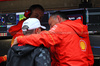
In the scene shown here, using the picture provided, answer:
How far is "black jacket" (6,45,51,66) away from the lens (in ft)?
4.32

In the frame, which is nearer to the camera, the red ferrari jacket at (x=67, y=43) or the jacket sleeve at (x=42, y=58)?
the jacket sleeve at (x=42, y=58)

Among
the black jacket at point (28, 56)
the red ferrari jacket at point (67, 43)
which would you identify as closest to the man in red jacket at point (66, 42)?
the red ferrari jacket at point (67, 43)

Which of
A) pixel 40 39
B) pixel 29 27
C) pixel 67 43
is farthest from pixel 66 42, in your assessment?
pixel 29 27

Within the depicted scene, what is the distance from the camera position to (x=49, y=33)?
4.97 feet

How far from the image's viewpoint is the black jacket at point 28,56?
132 centimetres

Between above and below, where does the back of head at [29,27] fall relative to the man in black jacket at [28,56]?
above

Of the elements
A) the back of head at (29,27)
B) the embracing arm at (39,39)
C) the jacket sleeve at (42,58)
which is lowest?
the jacket sleeve at (42,58)

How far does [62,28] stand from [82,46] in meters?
0.37

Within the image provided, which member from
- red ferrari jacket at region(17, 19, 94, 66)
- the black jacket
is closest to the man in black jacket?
the black jacket

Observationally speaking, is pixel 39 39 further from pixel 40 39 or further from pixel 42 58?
pixel 42 58

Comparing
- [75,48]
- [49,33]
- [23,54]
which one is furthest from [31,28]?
[75,48]

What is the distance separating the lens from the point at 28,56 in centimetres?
137

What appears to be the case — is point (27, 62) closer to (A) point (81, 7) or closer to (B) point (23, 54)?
(B) point (23, 54)

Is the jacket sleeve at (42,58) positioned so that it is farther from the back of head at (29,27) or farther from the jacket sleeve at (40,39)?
the back of head at (29,27)
